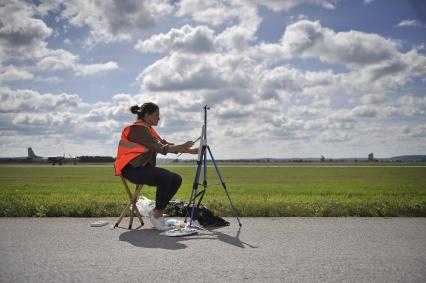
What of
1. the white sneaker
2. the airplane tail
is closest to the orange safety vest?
the white sneaker

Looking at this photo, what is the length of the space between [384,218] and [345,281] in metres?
4.80

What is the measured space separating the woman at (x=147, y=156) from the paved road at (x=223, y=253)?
0.65 meters

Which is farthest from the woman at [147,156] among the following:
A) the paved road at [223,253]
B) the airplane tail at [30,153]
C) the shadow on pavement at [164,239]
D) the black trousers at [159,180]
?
the airplane tail at [30,153]

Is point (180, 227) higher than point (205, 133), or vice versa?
point (205, 133)

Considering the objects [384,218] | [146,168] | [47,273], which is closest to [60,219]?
[146,168]

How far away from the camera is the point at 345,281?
12.5 feet

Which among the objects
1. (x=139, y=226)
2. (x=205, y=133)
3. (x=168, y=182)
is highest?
(x=205, y=133)

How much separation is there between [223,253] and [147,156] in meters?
2.74

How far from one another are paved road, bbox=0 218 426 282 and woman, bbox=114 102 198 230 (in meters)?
0.65

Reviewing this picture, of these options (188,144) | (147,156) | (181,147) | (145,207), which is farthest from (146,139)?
(145,207)

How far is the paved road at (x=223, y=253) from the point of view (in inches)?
158

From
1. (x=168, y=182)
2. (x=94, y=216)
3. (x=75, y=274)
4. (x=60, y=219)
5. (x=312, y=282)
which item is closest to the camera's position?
(x=312, y=282)

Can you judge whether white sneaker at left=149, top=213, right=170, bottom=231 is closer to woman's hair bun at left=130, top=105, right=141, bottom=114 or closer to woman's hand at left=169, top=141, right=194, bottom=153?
woman's hand at left=169, top=141, right=194, bottom=153

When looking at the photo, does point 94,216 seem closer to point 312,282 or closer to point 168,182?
point 168,182
